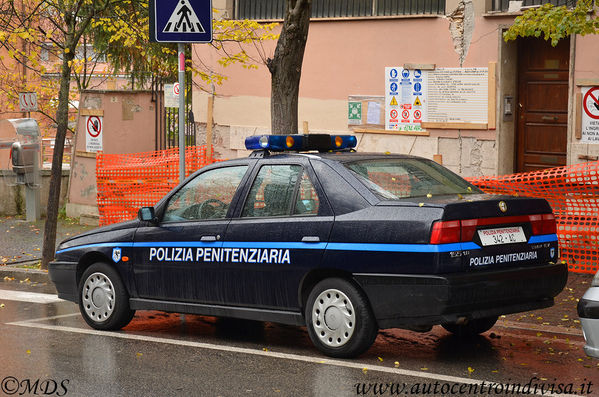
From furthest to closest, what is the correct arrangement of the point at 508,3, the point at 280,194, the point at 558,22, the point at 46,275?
the point at 508,3
the point at 46,275
the point at 558,22
the point at 280,194

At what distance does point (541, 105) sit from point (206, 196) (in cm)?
777

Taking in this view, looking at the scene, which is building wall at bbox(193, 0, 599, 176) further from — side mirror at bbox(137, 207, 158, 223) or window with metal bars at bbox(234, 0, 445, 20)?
side mirror at bbox(137, 207, 158, 223)

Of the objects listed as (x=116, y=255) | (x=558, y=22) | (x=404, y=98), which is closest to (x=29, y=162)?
(x=404, y=98)

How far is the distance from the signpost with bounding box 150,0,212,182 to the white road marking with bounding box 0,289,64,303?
202 cm

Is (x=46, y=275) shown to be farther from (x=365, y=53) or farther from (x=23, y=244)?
(x=365, y=53)

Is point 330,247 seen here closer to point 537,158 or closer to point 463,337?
point 463,337

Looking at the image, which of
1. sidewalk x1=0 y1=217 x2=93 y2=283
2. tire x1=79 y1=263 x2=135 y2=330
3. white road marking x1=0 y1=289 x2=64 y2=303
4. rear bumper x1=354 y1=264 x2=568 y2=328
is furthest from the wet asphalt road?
sidewalk x1=0 y1=217 x2=93 y2=283

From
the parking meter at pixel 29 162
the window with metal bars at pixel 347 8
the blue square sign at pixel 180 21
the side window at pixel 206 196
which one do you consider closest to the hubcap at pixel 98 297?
the side window at pixel 206 196

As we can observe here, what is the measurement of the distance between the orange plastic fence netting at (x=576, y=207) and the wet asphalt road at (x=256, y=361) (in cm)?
308

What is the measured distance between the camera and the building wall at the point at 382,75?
47.3 ft

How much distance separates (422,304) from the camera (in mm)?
6805

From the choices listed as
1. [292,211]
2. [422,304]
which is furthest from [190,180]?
[422,304]

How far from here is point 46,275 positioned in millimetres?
12188

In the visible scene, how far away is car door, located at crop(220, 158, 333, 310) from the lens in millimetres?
7406
